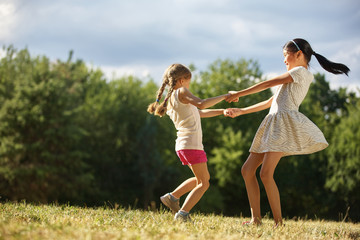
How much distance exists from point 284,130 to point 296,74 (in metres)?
0.69

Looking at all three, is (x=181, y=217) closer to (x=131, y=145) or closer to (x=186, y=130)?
(x=186, y=130)

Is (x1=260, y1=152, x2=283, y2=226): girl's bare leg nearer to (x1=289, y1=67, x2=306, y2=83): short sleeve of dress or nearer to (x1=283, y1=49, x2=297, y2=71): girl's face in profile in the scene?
(x1=289, y1=67, x2=306, y2=83): short sleeve of dress

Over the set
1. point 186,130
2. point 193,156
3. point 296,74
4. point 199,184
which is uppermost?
point 296,74

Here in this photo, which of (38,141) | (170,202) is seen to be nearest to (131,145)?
(38,141)

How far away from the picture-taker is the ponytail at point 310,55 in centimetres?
493

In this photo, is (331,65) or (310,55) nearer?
(310,55)

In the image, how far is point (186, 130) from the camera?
4746 millimetres

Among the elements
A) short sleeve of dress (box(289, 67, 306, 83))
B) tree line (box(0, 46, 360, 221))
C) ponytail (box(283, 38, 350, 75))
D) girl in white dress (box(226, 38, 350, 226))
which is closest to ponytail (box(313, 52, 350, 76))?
ponytail (box(283, 38, 350, 75))

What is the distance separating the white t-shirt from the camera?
4.69 metres

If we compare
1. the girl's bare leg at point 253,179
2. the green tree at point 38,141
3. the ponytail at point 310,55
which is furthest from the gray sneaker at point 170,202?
the green tree at point 38,141

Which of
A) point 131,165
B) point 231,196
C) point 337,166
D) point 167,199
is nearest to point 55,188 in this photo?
point 131,165

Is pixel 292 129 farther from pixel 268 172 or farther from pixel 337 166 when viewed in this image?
→ pixel 337 166

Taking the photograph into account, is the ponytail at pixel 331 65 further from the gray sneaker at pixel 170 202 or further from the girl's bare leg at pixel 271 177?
the gray sneaker at pixel 170 202

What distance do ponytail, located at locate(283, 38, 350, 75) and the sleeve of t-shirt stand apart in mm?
320
